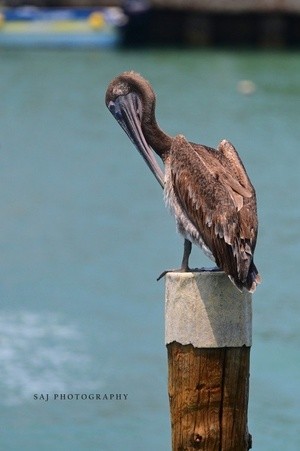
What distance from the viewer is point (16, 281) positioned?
13859 millimetres

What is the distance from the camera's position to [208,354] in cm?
523

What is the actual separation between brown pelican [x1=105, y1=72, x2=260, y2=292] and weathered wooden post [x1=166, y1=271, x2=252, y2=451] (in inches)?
4.2

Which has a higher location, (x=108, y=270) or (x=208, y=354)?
(x=108, y=270)

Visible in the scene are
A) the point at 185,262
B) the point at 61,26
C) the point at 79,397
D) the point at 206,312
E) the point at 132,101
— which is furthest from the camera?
the point at 61,26

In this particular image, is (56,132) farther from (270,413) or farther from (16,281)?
(270,413)

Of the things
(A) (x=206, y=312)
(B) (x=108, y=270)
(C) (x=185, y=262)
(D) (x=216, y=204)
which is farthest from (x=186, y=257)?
(B) (x=108, y=270)

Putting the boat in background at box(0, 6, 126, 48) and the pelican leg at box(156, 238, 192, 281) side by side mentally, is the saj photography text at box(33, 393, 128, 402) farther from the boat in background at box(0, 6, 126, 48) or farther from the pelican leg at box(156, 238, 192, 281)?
the boat in background at box(0, 6, 126, 48)

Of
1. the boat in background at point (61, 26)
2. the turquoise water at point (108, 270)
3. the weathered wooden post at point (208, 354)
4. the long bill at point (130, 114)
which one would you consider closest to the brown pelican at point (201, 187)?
the long bill at point (130, 114)

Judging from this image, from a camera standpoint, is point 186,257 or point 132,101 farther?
point 132,101

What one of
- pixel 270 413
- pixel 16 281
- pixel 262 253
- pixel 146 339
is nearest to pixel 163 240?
pixel 262 253

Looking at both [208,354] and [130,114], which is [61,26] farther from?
[208,354]

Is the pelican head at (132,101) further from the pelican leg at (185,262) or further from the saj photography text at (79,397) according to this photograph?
the saj photography text at (79,397)

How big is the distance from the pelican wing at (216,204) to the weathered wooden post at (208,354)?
0.14 metres

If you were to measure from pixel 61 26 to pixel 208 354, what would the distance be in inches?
1393
